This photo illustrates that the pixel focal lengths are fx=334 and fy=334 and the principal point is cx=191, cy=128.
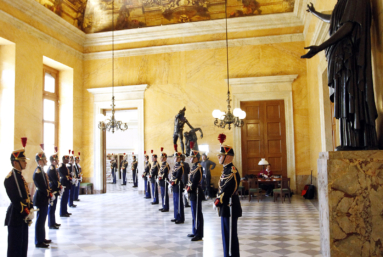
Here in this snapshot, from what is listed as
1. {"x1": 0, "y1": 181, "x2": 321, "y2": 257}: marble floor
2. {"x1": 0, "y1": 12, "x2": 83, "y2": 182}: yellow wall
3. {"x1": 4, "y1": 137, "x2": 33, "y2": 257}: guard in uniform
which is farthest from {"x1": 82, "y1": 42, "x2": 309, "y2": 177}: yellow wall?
{"x1": 4, "y1": 137, "x2": 33, "y2": 257}: guard in uniform

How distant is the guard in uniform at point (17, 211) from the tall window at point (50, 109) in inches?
420

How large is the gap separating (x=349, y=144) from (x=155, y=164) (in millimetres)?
9137

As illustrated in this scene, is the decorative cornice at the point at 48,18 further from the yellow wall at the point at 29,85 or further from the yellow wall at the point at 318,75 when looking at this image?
the yellow wall at the point at 318,75

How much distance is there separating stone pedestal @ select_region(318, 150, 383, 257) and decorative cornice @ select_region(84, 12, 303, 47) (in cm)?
1197

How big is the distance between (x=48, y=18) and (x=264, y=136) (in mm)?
10772

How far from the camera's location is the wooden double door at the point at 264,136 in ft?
48.5

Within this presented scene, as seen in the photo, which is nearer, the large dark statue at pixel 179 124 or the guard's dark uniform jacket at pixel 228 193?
the guard's dark uniform jacket at pixel 228 193

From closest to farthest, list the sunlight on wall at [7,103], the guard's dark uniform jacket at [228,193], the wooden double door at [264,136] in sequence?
the guard's dark uniform jacket at [228,193] < the sunlight on wall at [7,103] < the wooden double door at [264,136]

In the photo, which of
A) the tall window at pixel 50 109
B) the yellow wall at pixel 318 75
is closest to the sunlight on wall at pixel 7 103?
the tall window at pixel 50 109

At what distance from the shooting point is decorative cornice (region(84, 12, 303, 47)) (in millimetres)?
14797

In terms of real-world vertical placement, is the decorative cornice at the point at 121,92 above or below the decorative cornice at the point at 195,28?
below

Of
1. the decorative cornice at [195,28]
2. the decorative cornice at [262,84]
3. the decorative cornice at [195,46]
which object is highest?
the decorative cornice at [195,28]

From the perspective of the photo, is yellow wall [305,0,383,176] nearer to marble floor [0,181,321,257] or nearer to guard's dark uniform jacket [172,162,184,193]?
marble floor [0,181,321,257]

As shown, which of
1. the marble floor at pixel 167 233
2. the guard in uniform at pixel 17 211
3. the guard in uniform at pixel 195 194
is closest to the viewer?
the guard in uniform at pixel 17 211
